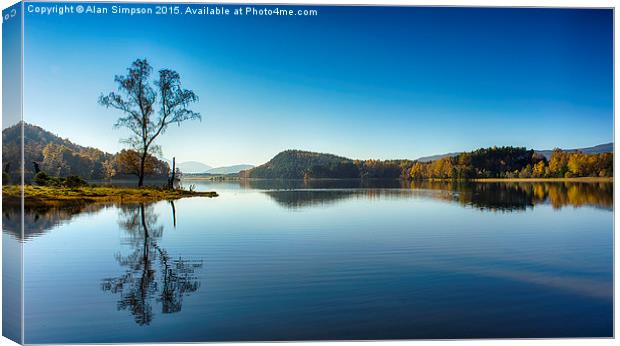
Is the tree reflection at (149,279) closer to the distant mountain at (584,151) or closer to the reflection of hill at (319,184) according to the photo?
the reflection of hill at (319,184)

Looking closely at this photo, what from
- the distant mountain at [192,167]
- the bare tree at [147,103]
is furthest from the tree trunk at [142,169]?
the distant mountain at [192,167]

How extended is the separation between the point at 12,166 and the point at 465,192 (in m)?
8.38

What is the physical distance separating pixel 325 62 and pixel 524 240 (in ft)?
14.2

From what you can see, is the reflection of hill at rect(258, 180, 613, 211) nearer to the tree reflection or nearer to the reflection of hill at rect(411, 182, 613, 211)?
the reflection of hill at rect(411, 182, 613, 211)

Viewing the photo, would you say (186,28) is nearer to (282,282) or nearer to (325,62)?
(325,62)

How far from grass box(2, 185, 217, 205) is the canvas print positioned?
0.10 ft

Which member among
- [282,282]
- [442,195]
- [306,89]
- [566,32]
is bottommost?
[282,282]

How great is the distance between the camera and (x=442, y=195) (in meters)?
12.1

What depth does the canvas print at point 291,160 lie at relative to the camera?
20.6 ft

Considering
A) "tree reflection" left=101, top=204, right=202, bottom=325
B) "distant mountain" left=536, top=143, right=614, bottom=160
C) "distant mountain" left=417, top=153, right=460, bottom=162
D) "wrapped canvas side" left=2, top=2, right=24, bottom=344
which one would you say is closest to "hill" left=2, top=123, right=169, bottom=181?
"wrapped canvas side" left=2, top=2, right=24, bottom=344

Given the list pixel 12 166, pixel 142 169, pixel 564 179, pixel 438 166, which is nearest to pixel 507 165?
pixel 564 179

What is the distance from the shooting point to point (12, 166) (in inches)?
263

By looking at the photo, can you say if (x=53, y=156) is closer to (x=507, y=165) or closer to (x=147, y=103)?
(x=147, y=103)

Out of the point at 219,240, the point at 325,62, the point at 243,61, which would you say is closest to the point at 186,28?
the point at 243,61
